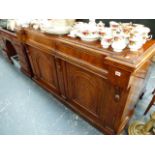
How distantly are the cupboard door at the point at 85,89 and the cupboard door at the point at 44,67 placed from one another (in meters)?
0.28

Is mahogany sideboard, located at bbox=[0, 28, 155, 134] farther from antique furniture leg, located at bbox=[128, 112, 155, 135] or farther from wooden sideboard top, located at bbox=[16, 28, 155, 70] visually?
antique furniture leg, located at bbox=[128, 112, 155, 135]

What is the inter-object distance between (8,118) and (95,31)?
4.98 feet

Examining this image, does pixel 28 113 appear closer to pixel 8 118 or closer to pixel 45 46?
pixel 8 118

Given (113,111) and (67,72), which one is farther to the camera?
(67,72)

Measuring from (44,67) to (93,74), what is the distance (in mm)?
865

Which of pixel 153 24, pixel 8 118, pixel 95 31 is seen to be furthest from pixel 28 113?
pixel 153 24

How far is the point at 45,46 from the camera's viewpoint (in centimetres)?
148

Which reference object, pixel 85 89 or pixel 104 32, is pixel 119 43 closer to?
pixel 104 32

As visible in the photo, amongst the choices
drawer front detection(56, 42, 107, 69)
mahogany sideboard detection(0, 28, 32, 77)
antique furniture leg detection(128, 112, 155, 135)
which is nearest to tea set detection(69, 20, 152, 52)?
drawer front detection(56, 42, 107, 69)

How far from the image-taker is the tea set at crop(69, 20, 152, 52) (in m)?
0.93

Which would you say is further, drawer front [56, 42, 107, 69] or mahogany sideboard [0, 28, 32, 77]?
mahogany sideboard [0, 28, 32, 77]

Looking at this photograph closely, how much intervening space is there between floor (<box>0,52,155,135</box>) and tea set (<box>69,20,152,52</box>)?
3.29 feet

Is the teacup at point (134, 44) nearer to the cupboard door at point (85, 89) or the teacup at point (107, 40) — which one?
the teacup at point (107, 40)

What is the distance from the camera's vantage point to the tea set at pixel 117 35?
93 centimetres
